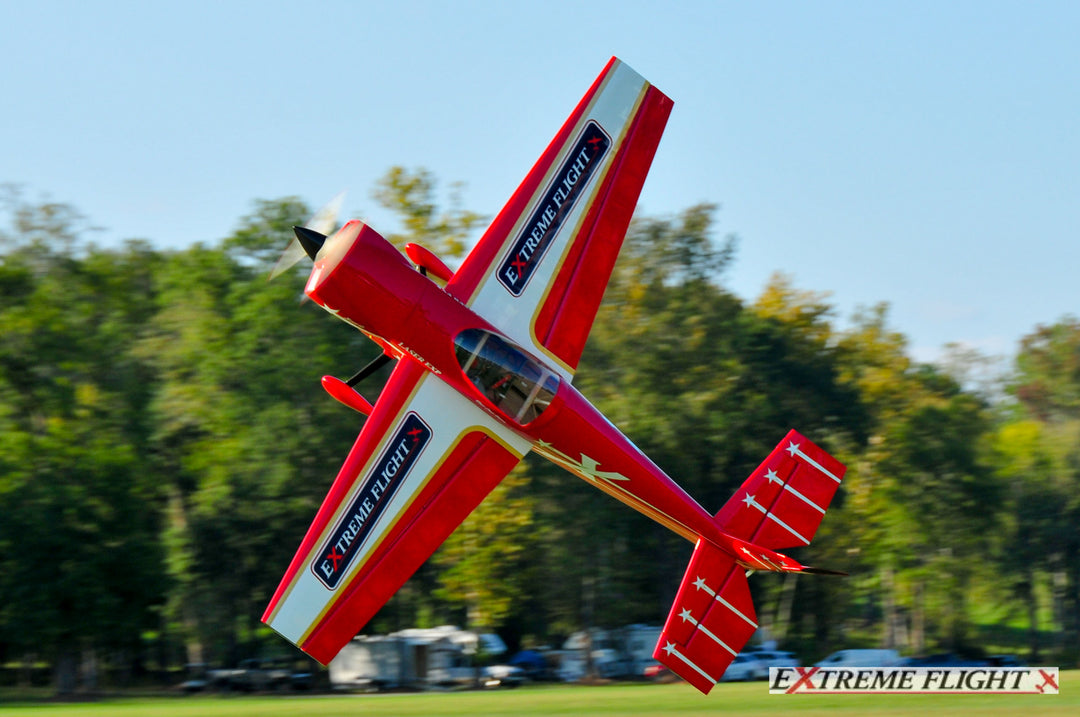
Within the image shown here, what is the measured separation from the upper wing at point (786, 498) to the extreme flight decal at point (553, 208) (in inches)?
150

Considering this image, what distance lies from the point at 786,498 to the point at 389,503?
494 cm

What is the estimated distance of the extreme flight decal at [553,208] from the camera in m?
13.1

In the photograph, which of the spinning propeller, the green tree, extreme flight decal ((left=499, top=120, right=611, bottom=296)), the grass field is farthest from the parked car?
the spinning propeller

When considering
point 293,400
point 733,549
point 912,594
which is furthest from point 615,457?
point 912,594

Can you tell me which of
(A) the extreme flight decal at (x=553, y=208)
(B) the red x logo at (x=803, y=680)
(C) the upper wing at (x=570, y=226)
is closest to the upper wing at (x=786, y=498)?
(C) the upper wing at (x=570, y=226)

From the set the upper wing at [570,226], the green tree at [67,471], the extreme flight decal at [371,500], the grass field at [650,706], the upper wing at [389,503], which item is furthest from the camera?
the green tree at [67,471]

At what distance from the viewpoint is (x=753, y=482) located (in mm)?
13461

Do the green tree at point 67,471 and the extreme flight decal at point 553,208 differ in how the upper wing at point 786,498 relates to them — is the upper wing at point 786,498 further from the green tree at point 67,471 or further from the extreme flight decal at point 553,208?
the green tree at point 67,471

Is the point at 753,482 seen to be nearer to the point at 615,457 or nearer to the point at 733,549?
the point at 733,549

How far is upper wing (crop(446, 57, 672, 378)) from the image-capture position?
13.0m

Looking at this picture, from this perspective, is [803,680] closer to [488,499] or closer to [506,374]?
[506,374]

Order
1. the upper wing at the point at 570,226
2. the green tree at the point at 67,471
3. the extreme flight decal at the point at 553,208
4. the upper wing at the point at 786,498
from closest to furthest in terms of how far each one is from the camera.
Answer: the upper wing at the point at 570,226 < the extreme flight decal at the point at 553,208 < the upper wing at the point at 786,498 < the green tree at the point at 67,471

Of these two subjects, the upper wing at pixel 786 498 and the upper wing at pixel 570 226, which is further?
the upper wing at pixel 786 498

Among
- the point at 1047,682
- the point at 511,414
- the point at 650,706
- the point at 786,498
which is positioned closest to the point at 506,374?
the point at 511,414
